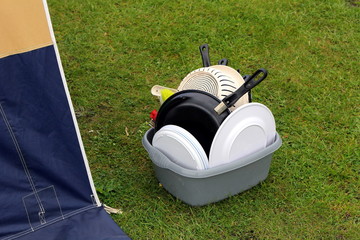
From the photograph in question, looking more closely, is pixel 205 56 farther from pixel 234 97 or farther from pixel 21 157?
pixel 21 157

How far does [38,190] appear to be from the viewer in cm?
268

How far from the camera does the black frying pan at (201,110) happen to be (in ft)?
8.81

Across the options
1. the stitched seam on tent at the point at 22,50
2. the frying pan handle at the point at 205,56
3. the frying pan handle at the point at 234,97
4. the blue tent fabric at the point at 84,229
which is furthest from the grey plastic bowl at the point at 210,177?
the stitched seam on tent at the point at 22,50

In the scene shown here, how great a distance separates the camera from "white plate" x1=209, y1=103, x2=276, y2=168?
2.67 metres

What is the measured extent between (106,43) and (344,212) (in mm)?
2656

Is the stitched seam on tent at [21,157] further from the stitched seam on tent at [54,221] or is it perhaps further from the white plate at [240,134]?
the white plate at [240,134]

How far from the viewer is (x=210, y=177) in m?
2.72

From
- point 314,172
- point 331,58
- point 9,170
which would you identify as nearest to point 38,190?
point 9,170

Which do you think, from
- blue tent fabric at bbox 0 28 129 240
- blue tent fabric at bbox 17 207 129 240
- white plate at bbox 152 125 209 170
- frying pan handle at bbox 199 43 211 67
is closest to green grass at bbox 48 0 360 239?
blue tent fabric at bbox 17 207 129 240

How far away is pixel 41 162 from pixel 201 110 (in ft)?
2.90

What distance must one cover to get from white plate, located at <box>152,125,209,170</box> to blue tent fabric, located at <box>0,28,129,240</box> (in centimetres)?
46

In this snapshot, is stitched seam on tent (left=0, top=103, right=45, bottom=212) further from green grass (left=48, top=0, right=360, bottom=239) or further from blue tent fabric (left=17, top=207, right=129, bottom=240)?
green grass (left=48, top=0, right=360, bottom=239)

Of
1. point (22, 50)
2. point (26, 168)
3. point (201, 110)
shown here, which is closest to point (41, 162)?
point (26, 168)

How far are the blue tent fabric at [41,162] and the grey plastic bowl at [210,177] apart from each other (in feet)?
1.30
